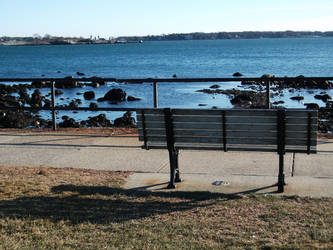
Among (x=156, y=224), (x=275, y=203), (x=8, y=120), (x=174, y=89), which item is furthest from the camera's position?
(x=174, y=89)

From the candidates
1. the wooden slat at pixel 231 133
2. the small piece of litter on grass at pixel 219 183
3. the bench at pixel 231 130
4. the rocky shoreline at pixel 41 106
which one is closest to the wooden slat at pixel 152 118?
the bench at pixel 231 130

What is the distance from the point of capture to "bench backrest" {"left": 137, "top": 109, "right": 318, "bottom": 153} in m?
5.98

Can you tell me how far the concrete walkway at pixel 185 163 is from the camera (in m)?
6.54

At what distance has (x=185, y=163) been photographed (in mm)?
7785

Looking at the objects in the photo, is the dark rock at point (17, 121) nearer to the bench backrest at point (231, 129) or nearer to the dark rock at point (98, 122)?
the dark rock at point (98, 122)

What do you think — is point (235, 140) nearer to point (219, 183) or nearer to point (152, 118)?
point (219, 183)

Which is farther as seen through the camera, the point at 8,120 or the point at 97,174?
the point at 8,120

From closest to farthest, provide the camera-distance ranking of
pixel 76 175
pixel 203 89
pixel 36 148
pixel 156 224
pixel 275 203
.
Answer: pixel 156 224 < pixel 275 203 < pixel 76 175 < pixel 36 148 < pixel 203 89

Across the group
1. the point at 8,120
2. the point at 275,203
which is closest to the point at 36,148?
the point at 275,203

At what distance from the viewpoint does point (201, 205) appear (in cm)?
571

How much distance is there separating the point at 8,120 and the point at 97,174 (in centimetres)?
1336

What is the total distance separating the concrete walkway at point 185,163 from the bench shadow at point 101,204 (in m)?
0.39

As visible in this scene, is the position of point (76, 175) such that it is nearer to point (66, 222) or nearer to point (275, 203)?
point (66, 222)

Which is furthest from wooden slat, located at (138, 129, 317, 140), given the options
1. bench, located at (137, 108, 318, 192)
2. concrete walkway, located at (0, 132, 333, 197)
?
concrete walkway, located at (0, 132, 333, 197)
